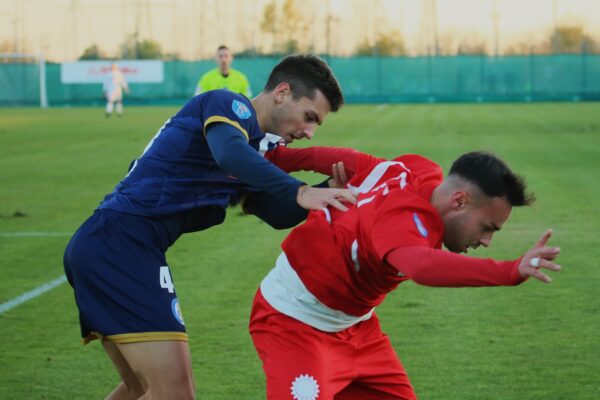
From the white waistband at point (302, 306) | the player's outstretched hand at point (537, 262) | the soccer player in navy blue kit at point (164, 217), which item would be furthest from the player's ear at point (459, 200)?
the soccer player in navy blue kit at point (164, 217)

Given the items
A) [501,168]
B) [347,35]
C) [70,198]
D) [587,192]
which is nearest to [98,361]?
[501,168]

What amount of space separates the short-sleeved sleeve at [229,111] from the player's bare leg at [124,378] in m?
1.06

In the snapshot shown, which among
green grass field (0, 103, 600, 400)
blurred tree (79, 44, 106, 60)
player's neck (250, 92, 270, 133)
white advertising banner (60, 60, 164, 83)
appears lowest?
green grass field (0, 103, 600, 400)

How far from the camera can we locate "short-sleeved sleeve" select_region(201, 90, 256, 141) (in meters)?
4.74

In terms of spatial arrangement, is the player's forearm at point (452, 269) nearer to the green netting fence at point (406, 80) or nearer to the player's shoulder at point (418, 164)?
the player's shoulder at point (418, 164)

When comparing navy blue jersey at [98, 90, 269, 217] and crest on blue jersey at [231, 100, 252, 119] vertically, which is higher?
crest on blue jersey at [231, 100, 252, 119]

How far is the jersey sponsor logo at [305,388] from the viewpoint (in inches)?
175

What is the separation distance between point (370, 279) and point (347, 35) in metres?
71.8

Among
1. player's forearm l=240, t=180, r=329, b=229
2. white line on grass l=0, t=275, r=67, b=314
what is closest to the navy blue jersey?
player's forearm l=240, t=180, r=329, b=229

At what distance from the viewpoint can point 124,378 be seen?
5078mm

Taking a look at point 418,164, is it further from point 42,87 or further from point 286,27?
point 286,27

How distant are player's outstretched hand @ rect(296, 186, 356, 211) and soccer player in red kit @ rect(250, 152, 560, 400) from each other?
0.27 feet

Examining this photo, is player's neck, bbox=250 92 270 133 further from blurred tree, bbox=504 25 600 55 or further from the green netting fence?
blurred tree, bbox=504 25 600 55

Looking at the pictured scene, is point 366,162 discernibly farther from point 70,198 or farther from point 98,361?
point 70,198
